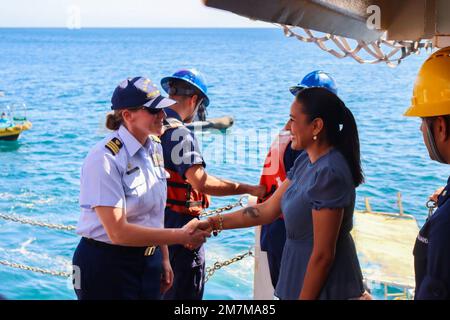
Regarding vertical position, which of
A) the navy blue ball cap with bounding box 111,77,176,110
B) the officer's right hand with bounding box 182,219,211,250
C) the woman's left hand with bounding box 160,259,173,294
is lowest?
the woman's left hand with bounding box 160,259,173,294

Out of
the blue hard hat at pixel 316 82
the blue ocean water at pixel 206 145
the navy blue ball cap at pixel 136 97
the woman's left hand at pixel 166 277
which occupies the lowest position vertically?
the blue ocean water at pixel 206 145

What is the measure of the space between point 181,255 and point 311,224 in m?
1.32

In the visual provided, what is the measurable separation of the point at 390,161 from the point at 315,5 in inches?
896

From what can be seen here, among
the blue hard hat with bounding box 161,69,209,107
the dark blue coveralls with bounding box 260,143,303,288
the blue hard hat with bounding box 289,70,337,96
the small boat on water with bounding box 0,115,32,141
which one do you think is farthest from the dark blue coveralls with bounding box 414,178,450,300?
the small boat on water with bounding box 0,115,32,141

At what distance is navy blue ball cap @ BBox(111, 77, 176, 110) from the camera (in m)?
3.13

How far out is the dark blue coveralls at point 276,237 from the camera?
386 centimetres

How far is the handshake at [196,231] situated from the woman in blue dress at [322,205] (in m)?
0.64

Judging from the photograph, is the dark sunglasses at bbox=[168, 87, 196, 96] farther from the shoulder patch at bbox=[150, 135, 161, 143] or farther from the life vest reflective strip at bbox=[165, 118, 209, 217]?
the shoulder patch at bbox=[150, 135, 161, 143]

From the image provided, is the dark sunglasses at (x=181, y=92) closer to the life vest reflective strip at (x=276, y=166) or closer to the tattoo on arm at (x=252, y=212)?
the life vest reflective strip at (x=276, y=166)

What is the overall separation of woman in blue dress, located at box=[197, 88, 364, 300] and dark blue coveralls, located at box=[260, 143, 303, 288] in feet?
3.30

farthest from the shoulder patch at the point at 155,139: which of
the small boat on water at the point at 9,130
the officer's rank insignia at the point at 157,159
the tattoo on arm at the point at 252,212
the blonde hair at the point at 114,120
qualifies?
the small boat on water at the point at 9,130
